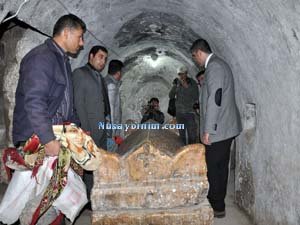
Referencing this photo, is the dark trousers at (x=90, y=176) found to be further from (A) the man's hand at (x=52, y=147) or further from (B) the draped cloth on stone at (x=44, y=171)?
(A) the man's hand at (x=52, y=147)

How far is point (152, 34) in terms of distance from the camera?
22.7ft

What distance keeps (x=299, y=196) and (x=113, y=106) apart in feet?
8.75

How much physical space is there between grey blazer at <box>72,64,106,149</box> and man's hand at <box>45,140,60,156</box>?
1.39 metres

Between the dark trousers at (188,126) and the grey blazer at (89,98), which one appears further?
the dark trousers at (188,126)

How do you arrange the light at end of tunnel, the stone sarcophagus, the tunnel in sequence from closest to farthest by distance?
the tunnel → the stone sarcophagus → the light at end of tunnel

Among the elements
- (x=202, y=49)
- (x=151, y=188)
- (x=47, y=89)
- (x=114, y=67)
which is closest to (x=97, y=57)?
(x=114, y=67)

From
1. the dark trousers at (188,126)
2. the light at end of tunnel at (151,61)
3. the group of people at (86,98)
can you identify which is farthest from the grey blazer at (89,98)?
the light at end of tunnel at (151,61)

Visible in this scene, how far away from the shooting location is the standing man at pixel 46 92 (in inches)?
92.0

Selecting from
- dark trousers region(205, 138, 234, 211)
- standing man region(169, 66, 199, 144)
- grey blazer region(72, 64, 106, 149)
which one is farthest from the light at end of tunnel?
dark trousers region(205, 138, 234, 211)

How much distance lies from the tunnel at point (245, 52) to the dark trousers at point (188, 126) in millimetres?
1873

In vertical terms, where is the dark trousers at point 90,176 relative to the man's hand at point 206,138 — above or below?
below

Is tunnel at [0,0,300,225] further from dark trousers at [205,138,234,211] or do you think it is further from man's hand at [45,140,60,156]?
man's hand at [45,140,60,156]

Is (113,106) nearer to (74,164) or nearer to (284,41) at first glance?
(74,164)

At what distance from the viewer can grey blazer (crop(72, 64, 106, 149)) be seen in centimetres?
379
